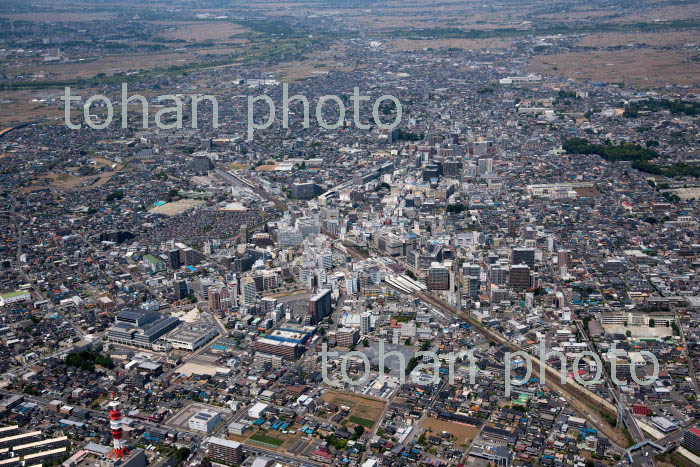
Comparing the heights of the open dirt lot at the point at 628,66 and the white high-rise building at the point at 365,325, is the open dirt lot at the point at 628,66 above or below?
above

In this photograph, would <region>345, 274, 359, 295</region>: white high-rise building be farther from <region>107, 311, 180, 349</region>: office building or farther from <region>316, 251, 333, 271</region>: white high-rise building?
<region>107, 311, 180, 349</region>: office building

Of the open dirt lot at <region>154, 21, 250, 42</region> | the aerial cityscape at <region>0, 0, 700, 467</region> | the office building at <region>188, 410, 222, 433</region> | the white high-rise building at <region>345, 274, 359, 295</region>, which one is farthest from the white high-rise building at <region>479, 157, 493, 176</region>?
the open dirt lot at <region>154, 21, 250, 42</region>

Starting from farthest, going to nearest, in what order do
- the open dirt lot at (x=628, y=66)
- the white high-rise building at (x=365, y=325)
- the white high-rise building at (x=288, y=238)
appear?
the open dirt lot at (x=628, y=66)
the white high-rise building at (x=288, y=238)
the white high-rise building at (x=365, y=325)

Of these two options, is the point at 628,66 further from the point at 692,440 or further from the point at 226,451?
the point at 226,451

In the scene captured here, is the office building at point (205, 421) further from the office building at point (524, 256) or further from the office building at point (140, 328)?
the office building at point (524, 256)

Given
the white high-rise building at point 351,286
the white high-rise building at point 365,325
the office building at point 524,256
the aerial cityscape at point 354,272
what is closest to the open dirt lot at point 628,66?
the aerial cityscape at point 354,272

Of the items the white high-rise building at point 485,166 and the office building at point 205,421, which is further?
Answer: the white high-rise building at point 485,166
